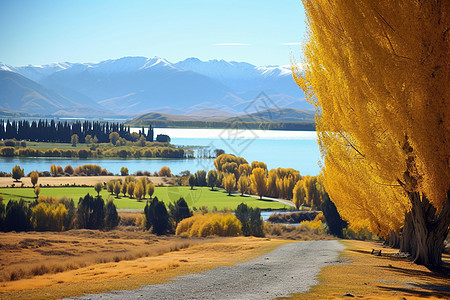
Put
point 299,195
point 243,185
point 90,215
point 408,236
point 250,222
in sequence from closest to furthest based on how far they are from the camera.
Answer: point 408,236 < point 250,222 < point 90,215 < point 299,195 < point 243,185

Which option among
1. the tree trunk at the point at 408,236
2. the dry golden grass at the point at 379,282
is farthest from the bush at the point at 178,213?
the dry golden grass at the point at 379,282

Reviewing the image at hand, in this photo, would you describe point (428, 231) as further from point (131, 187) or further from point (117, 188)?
point (117, 188)

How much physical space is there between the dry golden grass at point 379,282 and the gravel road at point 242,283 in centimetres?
59

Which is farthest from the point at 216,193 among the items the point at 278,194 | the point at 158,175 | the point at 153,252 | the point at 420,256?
the point at 420,256

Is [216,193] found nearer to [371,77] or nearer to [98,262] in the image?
[98,262]

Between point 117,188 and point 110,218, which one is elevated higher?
point 117,188

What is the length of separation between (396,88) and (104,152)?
17755 centimetres

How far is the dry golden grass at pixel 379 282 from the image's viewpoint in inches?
466

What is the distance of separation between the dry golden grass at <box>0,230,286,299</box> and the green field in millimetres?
34692

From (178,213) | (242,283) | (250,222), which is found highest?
(242,283)

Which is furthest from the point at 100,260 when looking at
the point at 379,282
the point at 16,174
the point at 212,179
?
the point at 16,174

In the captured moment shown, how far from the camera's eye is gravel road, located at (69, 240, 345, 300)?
11946mm

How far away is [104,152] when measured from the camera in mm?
183000

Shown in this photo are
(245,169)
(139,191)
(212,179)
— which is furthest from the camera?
(245,169)
